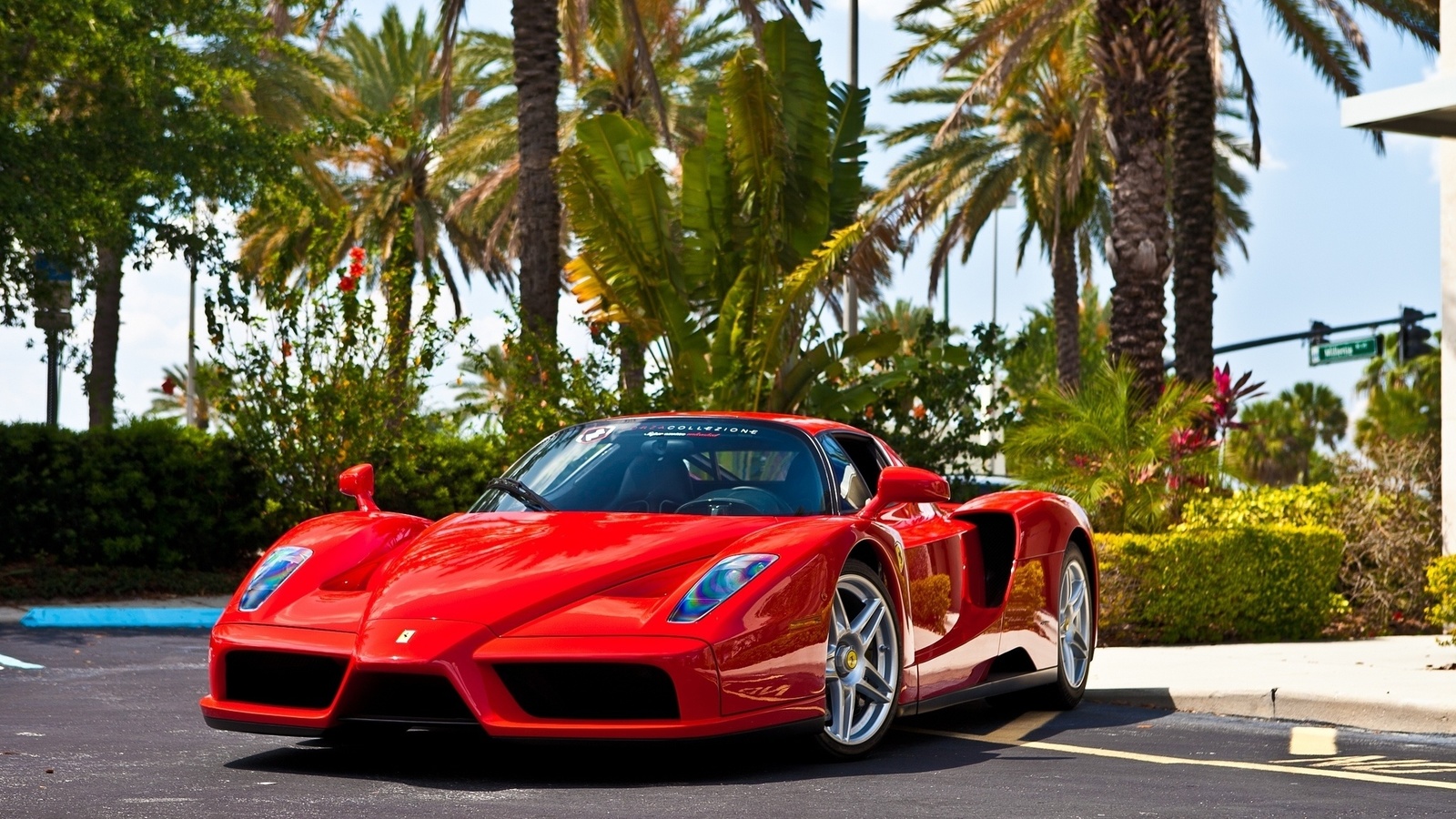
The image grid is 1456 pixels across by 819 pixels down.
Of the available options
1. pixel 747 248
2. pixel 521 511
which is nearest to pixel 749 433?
pixel 521 511

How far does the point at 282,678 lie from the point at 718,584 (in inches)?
62.4

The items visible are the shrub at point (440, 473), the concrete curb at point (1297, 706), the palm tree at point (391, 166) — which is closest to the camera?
the concrete curb at point (1297, 706)

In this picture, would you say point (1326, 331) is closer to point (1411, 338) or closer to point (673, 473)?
point (1411, 338)

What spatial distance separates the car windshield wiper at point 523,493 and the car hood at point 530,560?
189 millimetres

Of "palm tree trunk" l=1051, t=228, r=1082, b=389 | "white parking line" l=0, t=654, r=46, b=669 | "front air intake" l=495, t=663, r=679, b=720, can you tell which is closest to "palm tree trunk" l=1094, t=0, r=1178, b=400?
"white parking line" l=0, t=654, r=46, b=669

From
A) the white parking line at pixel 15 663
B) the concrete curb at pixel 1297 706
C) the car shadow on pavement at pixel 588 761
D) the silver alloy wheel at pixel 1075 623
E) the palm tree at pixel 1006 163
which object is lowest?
the concrete curb at pixel 1297 706

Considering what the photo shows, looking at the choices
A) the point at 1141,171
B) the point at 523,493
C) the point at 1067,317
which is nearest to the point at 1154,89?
the point at 1141,171

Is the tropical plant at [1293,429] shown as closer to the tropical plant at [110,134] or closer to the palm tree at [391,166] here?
the palm tree at [391,166]

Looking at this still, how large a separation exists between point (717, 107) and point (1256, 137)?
13.9m

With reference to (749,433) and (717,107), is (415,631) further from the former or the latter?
(717,107)

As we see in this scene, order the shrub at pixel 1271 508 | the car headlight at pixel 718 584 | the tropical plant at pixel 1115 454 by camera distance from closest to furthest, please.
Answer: the car headlight at pixel 718 584, the tropical plant at pixel 1115 454, the shrub at pixel 1271 508

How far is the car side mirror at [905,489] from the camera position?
6.81 metres

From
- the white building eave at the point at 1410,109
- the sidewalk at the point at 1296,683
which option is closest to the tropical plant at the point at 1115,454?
the sidewalk at the point at 1296,683

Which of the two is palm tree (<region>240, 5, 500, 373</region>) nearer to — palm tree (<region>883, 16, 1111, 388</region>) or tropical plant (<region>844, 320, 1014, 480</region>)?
palm tree (<region>883, 16, 1111, 388</region>)
